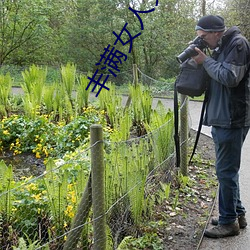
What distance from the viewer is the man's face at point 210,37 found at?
2.98m

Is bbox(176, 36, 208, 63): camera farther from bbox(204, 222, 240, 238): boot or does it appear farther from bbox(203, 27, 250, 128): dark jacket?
bbox(204, 222, 240, 238): boot

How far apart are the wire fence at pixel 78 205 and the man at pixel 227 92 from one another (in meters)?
0.68

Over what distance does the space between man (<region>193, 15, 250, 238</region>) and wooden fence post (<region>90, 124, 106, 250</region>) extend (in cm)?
106

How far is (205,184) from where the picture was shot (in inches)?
177

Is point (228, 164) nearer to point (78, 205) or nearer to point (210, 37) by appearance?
point (210, 37)

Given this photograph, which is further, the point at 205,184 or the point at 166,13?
the point at 166,13

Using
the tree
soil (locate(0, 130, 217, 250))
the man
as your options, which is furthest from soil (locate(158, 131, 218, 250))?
the tree

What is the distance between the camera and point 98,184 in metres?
Answer: 2.35

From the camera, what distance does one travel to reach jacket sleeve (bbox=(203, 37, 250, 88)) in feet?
9.09

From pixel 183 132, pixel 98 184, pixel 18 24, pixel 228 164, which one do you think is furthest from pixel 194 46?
pixel 18 24

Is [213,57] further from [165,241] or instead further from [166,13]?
[166,13]

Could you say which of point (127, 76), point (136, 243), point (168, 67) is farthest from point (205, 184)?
point (168, 67)

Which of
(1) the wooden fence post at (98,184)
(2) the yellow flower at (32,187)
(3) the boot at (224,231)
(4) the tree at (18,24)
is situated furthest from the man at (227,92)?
(4) the tree at (18,24)

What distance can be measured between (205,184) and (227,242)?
1302mm
